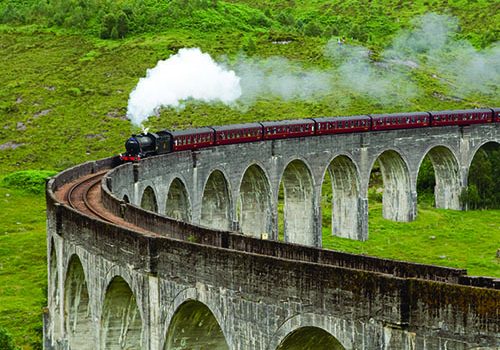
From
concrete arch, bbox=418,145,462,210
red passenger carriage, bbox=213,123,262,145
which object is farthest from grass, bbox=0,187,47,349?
concrete arch, bbox=418,145,462,210

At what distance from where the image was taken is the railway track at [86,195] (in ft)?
115

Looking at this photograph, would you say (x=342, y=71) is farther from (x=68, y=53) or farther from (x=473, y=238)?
(x=473, y=238)

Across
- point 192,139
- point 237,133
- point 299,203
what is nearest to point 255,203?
point 299,203

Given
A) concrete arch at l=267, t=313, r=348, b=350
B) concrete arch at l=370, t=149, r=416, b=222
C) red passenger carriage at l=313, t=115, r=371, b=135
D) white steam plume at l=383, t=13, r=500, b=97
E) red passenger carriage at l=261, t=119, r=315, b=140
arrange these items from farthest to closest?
white steam plume at l=383, t=13, r=500, b=97
concrete arch at l=370, t=149, r=416, b=222
red passenger carriage at l=313, t=115, r=371, b=135
red passenger carriage at l=261, t=119, r=315, b=140
concrete arch at l=267, t=313, r=348, b=350

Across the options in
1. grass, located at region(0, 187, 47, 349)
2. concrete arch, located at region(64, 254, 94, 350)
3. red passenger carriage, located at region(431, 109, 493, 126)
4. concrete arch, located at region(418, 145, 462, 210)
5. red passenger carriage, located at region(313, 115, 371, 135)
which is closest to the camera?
concrete arch, located at region(64, 254, 94, 350)

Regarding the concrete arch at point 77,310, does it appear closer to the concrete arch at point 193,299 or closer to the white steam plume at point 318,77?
the concrete arch at point 193,299

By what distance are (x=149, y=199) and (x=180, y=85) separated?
3053 cm

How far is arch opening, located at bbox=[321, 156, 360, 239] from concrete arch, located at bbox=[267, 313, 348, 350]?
38598mm

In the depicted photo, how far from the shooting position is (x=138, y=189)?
150 feet

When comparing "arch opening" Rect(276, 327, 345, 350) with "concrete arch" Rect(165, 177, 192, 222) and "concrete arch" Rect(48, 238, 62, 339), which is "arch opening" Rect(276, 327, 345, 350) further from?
"concrete arch" Rect(165, 177, 192, 222)

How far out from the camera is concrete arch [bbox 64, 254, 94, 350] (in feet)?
115

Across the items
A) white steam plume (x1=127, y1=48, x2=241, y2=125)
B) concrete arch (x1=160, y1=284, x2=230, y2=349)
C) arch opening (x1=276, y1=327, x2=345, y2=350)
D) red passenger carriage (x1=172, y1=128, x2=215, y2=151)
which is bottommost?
arch opening (x1=276, y1=327, x2=345, y2=350)

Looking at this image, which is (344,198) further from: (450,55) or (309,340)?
(450,55)

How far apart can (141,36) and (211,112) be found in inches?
792
